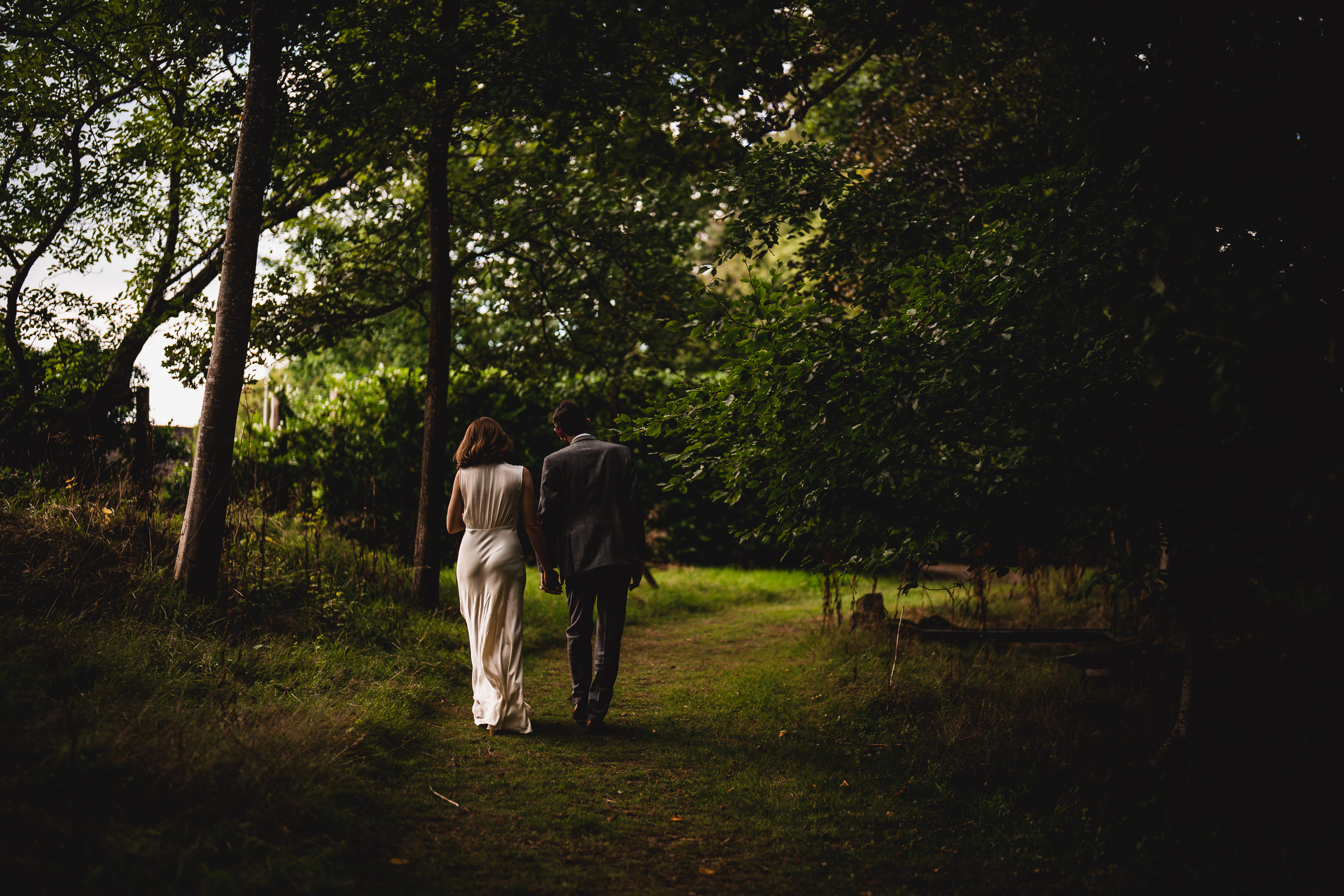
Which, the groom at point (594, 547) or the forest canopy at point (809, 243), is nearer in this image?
the forest canopy at point (809, 243)

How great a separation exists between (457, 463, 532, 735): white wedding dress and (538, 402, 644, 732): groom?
0.26 metres

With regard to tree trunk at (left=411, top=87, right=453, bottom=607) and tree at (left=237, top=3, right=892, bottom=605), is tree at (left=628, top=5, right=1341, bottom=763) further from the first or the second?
tree trunk at (left=411, top=87, right=453, bottom=607)

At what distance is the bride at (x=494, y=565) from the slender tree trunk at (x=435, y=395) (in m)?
2.81

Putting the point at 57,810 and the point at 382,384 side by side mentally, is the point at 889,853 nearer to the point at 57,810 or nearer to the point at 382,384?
the point at 57,810

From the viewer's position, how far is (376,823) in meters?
3.67

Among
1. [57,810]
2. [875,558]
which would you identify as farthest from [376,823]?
[875,558]

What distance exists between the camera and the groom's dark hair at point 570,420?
19.0 feet

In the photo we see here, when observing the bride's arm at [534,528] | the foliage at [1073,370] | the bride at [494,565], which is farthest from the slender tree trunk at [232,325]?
the foliage at [1073,370]

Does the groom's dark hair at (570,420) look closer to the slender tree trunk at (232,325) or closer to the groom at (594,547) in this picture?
the groom at (594,547)

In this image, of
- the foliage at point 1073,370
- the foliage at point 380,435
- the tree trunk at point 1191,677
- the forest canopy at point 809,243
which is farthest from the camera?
the foliage at point 380,435

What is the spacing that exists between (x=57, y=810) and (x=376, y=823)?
1211mm

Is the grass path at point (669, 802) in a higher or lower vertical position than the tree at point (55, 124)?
lower

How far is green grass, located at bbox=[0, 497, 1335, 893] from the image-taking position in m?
3.26

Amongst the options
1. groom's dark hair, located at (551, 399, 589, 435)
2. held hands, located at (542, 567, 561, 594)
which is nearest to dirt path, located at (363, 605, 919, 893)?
held hands, located at (542, 567, 561, 594)
